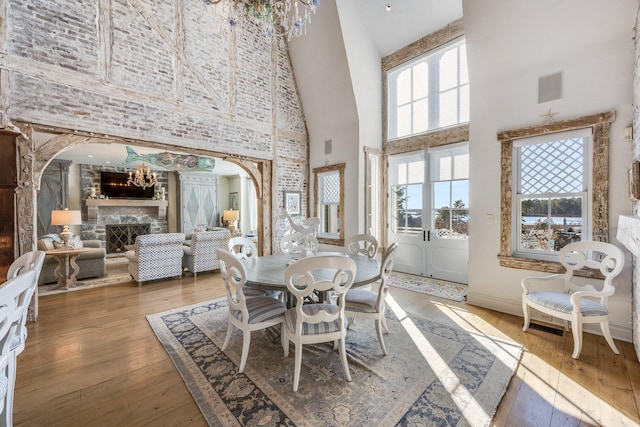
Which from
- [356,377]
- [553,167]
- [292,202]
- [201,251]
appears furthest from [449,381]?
[201,251]

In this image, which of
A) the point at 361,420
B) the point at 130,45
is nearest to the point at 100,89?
the point at 130,45

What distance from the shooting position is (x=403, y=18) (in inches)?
182

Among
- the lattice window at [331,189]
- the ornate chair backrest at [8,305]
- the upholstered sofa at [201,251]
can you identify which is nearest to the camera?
the ornate chair backrest at [8,305]

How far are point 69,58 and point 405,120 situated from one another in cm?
531

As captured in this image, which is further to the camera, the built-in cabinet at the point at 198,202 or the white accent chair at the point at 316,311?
the built-in cabinet at the point at 198,202

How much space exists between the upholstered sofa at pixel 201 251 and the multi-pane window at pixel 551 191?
4888 millimetres

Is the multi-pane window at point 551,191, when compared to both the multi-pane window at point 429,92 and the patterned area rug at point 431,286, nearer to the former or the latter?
the patterned area rug at point 431,286

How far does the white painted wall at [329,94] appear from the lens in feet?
15.6

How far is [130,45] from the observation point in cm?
379

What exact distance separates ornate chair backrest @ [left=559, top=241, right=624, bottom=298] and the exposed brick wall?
451cm

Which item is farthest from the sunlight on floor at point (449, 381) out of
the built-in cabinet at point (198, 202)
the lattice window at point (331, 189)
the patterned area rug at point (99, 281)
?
the built-in cabinet at point (198, 202)

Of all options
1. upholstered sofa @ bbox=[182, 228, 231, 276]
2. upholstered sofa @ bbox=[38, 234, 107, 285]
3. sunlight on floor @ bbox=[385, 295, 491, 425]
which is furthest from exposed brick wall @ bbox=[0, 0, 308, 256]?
sunlight on floor @ bbox=[385, 295, 491, 425]

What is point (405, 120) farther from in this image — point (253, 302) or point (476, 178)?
point (253, 302)

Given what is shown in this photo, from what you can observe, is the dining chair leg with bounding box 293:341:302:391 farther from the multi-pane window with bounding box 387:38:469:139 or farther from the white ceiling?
the white ceiling
